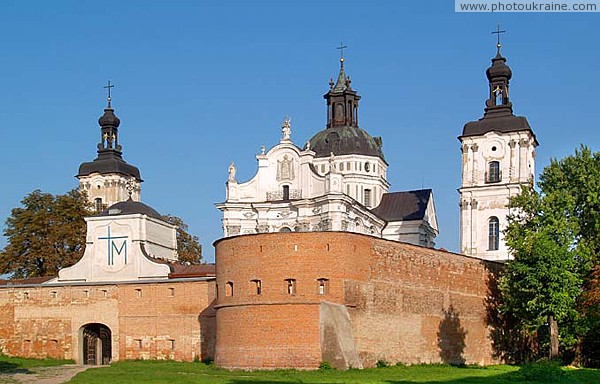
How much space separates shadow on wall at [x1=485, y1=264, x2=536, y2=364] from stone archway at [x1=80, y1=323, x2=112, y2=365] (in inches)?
663

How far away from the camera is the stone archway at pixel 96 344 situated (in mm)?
42372

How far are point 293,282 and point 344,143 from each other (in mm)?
32707

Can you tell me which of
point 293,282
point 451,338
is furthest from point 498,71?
point 293,282

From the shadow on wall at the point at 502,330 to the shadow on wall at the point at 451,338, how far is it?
2.68 metres

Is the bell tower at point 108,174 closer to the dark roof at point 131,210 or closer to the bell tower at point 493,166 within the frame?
the dark roof at point 131,210

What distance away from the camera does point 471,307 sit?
136ft

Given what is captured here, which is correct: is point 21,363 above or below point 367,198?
below

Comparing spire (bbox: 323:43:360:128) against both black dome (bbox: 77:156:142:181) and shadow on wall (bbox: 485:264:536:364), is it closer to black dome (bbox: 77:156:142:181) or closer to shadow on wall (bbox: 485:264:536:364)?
black dome (bbox: 77:156:142:181)

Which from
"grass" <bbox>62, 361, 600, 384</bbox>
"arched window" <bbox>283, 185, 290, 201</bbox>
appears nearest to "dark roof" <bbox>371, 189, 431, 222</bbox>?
"arched window" <bbox>283, 185, 290, 201</bbox>

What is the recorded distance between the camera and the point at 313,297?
112 feet

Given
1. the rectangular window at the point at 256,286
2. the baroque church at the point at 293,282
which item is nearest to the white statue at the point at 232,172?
the baroque church at the point at 293,282

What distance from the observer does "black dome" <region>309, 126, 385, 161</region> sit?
6588cm

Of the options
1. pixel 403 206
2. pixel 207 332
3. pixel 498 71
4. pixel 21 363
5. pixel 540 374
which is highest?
pixel 498 71

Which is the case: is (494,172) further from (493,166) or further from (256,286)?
(256,286)
